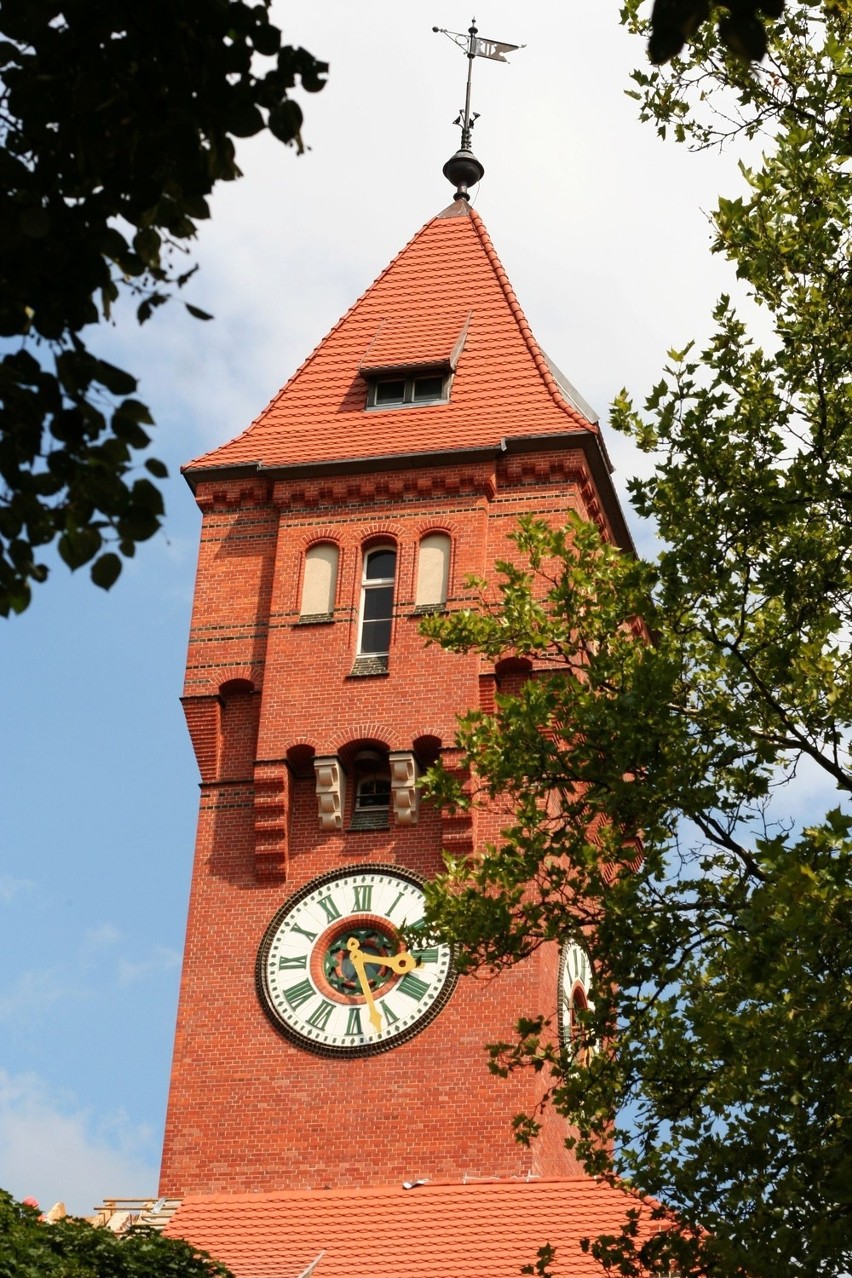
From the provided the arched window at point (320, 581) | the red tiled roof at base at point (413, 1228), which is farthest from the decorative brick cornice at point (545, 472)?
the red tiled roof at base at point (413, 1228)

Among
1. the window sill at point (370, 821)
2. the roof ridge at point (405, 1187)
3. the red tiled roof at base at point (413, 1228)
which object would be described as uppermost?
the window sill at point (370, 821)

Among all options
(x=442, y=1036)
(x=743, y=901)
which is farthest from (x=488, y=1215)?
(x=743, y=901)

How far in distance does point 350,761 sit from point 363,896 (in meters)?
1.66

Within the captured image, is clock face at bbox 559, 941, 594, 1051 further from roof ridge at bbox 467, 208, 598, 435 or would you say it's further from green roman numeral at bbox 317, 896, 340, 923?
roof ridge at bbox 467, 208, 598, 435

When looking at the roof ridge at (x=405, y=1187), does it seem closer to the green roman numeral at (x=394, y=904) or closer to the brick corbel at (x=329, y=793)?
the green roman numeral at (x=394, y=904)

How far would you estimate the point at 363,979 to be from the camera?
23375 mm

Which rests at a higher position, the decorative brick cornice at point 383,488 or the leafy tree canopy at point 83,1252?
the decorative brick cornice at point 383,488

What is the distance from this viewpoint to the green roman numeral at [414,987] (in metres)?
23.1

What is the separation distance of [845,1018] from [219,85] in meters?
7.55

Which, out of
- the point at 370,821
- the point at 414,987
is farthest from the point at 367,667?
the point at 414,987

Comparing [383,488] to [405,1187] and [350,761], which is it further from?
[405,1187]

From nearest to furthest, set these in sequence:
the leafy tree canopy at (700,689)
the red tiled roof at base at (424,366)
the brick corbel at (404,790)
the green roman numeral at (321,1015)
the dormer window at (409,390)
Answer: the leafy tree canopy at (700,689), the green roman numeral at (321,1015), the brick corbel at (404,790), the red tiled roof at base at (424,366), the dormer window at (409,390)

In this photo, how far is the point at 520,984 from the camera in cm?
2300

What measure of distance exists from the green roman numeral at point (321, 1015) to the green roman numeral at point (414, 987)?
30.0 inches
